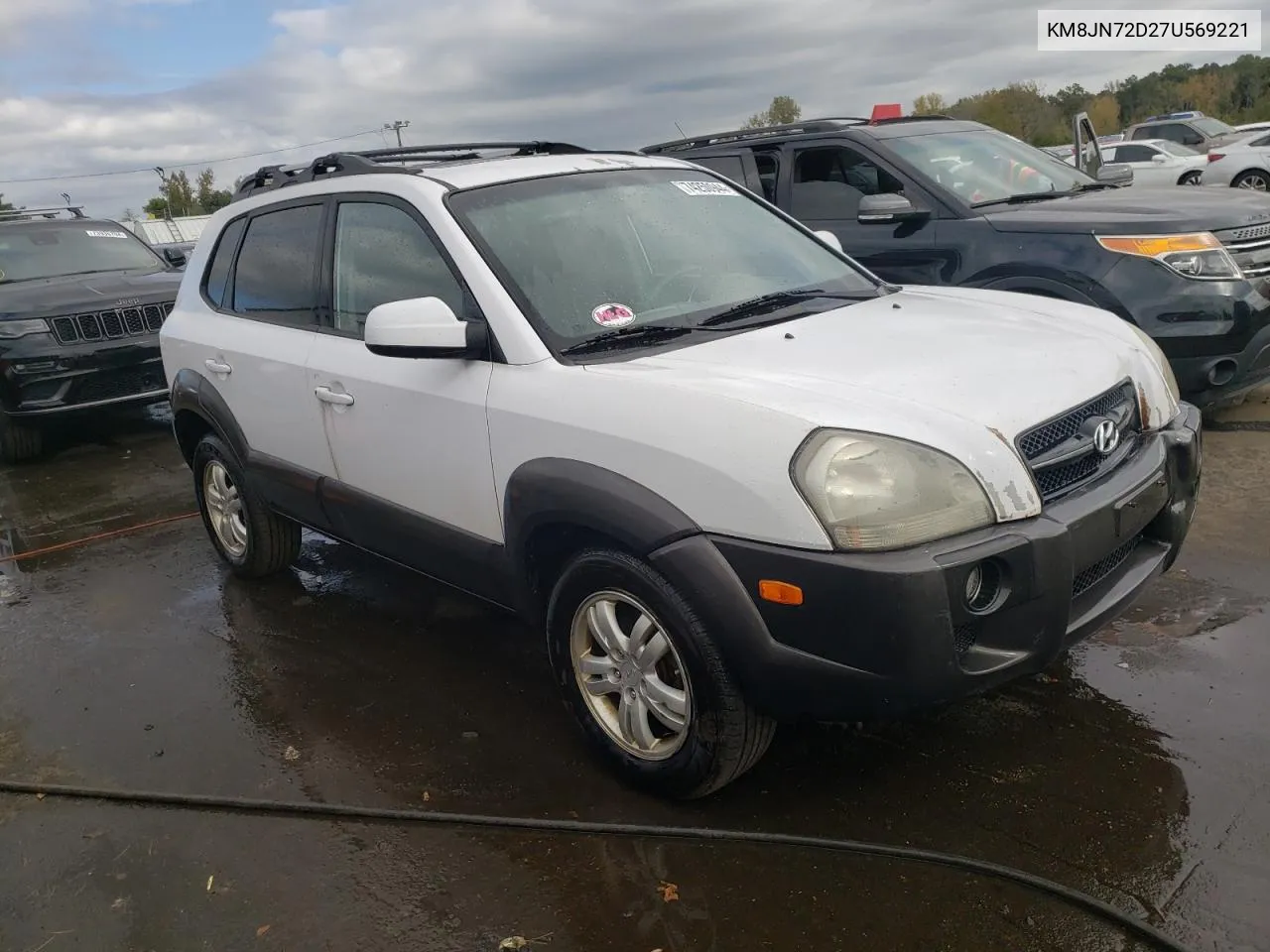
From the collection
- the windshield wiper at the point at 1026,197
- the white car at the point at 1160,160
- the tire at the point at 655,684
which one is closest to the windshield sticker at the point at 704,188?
the tire at the point at 655,684

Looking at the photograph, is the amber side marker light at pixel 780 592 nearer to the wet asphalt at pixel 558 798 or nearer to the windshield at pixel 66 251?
the wet asphalt at pixel 558 798

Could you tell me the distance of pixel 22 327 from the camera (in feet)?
25.4

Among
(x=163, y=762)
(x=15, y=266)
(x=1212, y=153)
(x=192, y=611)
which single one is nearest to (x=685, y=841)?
(x=163, y=762)

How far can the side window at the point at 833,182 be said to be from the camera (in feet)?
20.3

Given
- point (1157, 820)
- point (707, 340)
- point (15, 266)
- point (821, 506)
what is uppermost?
point (15, 266)

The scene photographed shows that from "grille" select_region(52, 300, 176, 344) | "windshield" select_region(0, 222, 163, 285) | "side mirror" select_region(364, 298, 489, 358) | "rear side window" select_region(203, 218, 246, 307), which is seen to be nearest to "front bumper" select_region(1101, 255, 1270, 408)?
"side mirror" select_region(364, 298, 489, 358)

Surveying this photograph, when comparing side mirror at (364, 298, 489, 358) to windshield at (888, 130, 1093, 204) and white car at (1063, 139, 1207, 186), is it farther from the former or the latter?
white car at (1063, 139, 1207, 186)

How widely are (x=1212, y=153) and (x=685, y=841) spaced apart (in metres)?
20.0

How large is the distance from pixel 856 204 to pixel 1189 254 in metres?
1.92

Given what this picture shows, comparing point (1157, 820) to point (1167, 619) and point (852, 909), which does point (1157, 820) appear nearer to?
point (852, 909)

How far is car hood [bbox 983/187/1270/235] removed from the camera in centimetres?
523

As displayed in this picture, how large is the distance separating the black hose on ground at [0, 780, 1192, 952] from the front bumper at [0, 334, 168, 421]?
17.4ft

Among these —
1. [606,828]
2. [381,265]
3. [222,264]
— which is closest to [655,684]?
[606,828]

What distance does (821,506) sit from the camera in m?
2.30
